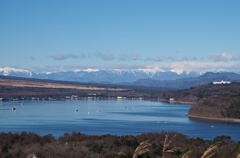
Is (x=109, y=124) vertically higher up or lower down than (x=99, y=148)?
lower down

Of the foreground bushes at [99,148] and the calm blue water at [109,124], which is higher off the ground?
the foreground bushes at [99,148]

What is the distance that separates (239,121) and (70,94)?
52.2 m

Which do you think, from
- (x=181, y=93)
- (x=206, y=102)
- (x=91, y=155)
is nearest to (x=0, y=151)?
(x=91, y=155)

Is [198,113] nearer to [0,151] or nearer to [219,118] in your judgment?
[219,118]

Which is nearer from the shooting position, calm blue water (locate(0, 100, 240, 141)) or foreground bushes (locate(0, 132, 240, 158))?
foreground bushes (locate(0, 132, 240, 158))

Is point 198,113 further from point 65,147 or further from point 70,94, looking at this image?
point 70,94

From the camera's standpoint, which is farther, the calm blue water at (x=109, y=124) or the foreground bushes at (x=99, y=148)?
the calm blue water at (x=109, y=124)

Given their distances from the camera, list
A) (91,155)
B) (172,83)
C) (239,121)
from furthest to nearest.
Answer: (172,83)
(239,121)
(91,155)

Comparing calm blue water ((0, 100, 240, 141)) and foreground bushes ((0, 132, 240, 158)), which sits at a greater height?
foreground bushes ((0, 132, 240, 158))

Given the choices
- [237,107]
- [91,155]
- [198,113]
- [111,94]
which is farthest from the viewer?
[111,94]

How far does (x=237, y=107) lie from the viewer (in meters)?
43.3

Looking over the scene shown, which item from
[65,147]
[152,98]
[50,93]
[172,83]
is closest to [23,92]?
[50,93]

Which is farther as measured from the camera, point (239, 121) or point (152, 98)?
point (152, 98)

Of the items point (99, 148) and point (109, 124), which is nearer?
point (99, 148)
